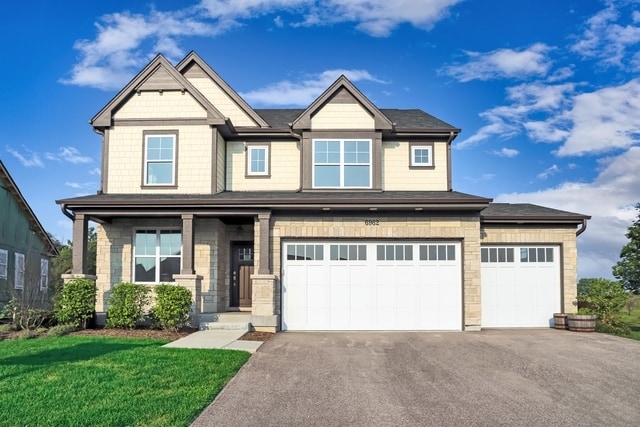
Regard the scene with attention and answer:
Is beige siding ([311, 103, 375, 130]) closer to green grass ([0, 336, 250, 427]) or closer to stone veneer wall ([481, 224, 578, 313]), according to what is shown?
stone veneer wall ([481, 224, 578, 313])

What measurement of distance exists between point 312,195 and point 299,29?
249 inches

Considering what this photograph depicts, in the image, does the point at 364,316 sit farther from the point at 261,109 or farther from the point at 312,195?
the point at 261,109

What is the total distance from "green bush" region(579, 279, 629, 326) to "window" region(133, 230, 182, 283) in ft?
39.6

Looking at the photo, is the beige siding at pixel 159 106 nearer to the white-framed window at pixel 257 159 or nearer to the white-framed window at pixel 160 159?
the white-framed window at pixel 160 159

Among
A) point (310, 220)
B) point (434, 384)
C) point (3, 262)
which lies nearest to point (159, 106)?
point (310, 220)

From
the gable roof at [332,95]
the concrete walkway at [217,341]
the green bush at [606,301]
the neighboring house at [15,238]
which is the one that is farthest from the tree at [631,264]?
the neighboring house at [15,238]

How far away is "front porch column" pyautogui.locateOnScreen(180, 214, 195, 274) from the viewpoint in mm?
14430

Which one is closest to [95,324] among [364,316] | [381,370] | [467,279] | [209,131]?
[209,131]

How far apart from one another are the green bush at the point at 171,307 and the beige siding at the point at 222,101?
6.34m

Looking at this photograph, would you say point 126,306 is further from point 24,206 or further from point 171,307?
point 24,206

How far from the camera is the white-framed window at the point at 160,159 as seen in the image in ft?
53.1

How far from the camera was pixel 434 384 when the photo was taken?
8242mm

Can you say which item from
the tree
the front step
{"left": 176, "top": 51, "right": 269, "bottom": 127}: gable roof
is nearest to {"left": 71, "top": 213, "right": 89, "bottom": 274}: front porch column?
the front step

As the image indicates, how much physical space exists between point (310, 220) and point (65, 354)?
23.4 feet
